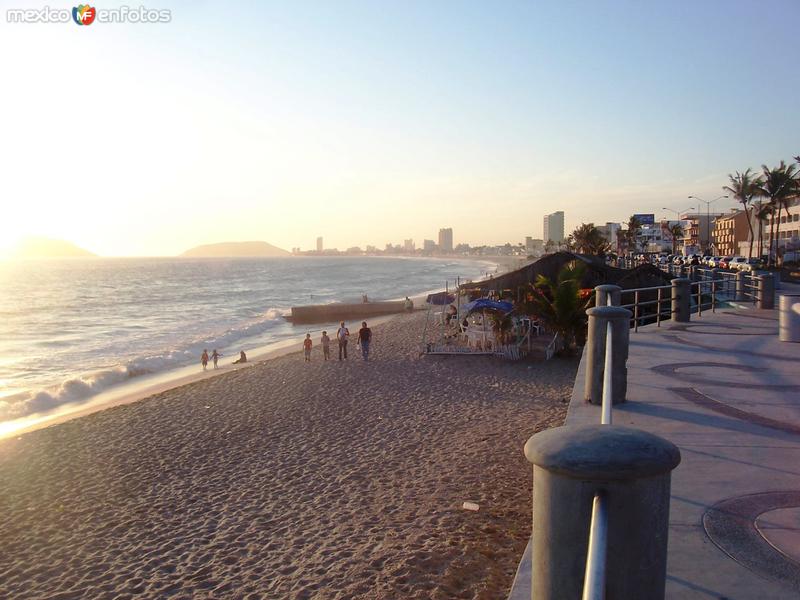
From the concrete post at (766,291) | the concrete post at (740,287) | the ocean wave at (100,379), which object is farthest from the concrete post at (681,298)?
the ocean wave at (100,379)

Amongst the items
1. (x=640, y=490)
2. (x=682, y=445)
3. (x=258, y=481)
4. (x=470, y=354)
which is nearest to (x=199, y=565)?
(x=258, y=481)

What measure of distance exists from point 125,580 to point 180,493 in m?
2.64

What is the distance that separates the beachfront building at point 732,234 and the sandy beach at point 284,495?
74142mm

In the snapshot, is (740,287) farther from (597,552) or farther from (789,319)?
(597,552)

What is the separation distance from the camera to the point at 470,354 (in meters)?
20.8

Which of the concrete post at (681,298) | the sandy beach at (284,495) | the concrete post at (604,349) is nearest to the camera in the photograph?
the concrete post at (604,349)

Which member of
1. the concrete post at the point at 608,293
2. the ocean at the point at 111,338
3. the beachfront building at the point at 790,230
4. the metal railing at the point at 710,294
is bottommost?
the ocean at the point at 111,338

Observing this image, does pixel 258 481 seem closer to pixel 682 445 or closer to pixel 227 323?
pixel 682 445

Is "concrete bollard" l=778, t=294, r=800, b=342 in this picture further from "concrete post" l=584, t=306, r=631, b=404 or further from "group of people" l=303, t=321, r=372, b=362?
"group of people" l=303, t=321, r=372, b=362

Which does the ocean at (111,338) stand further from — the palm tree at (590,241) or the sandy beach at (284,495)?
the palm tree at (590,241)

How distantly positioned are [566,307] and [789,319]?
25.9 ft

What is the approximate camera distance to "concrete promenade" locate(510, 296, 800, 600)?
3.40 metres

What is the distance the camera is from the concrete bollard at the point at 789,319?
423 inches

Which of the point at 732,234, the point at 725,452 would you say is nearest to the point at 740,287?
the point at 725,452
